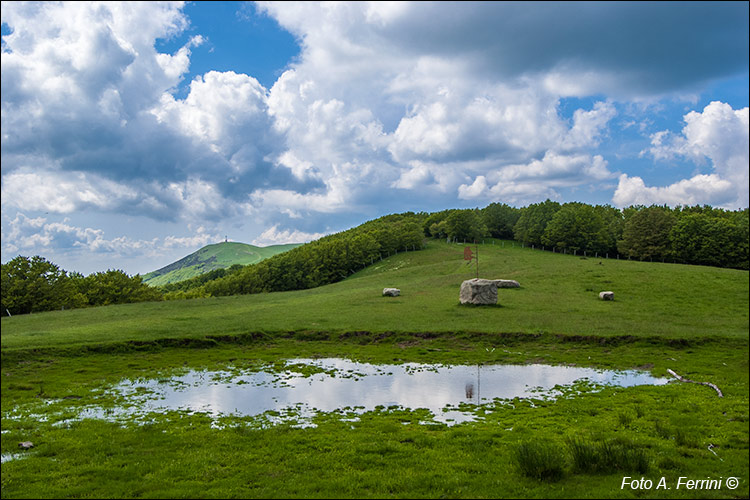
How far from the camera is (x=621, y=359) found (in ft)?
97.1

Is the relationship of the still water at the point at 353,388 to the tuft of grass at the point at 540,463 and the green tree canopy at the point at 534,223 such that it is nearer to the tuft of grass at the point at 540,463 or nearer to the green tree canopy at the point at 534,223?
the tuft of grass at the point at 540,463

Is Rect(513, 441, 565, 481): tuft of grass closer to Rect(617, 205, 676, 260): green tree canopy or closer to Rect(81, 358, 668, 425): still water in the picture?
Rect(81, 358, 668, 425): still water

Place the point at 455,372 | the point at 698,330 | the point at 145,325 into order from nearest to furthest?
the point at 455,372
the point at 698,330
the point at 145,325

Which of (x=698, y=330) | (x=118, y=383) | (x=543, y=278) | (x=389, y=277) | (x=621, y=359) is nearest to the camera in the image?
(x=118, y=383)

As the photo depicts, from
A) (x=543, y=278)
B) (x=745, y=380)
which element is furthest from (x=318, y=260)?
(x=745, y=380)

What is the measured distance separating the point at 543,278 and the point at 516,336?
28.0 metres

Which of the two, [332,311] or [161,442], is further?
[332,311]

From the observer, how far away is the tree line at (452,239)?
187 feet

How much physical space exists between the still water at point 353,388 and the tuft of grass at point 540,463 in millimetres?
6455

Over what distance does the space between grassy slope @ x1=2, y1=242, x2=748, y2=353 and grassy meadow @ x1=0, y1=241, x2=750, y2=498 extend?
1.05 feet

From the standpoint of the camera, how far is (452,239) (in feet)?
543

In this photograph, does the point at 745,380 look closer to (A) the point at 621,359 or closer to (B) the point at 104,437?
(A) the point at 621,359

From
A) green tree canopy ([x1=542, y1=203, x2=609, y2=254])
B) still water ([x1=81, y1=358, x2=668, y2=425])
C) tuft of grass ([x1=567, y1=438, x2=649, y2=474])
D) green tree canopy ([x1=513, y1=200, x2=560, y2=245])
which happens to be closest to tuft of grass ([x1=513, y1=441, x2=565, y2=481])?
tuft of grass ([x1=567, y1=438, x2=649, y2=474])

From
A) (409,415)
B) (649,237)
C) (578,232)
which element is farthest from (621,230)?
(409,415)
